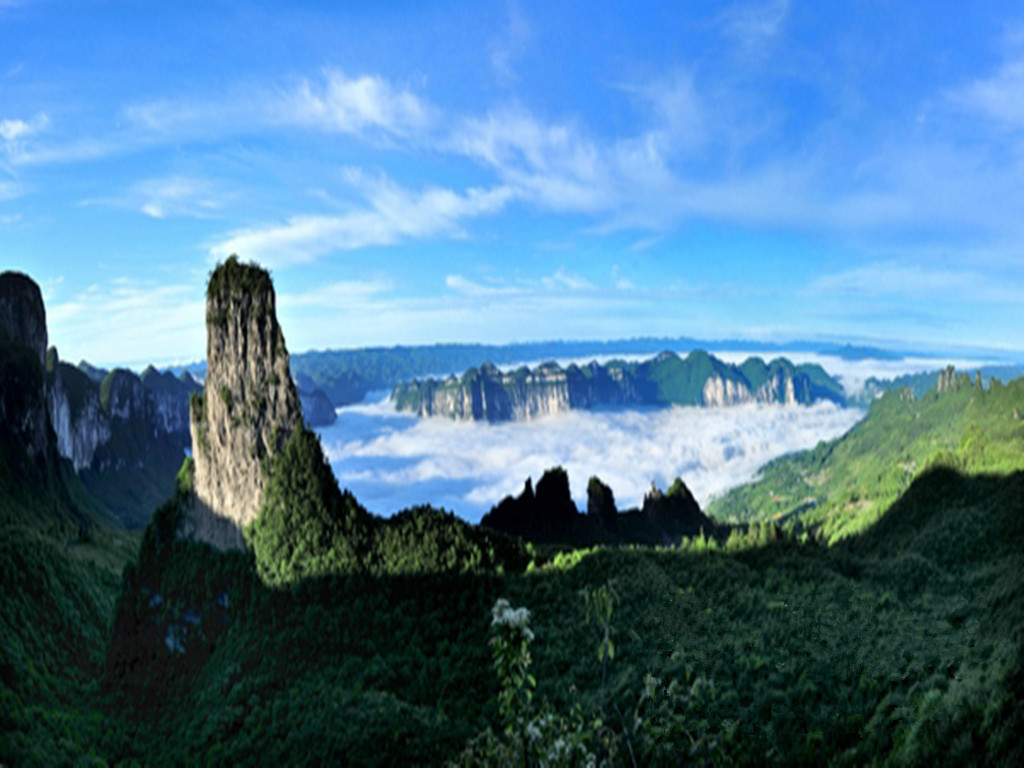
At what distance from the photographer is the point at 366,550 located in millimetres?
78625

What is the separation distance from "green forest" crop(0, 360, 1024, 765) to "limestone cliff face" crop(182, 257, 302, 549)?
11.9 feet

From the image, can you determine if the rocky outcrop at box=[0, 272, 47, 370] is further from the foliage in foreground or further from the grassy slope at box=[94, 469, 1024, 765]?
the grassy slope at box=[94, 469, 1024, 765]

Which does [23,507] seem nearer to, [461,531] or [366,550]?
[366,550]

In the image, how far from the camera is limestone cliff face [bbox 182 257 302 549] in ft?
282

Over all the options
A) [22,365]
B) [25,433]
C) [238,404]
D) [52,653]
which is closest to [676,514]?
[238,404]

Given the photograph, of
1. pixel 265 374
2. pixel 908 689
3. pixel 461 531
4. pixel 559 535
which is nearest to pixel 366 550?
pixel 461 531

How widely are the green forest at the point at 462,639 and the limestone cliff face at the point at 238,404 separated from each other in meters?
3.63

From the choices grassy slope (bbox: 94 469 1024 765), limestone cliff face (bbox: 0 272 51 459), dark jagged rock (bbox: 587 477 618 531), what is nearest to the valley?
grassy slope (bbox: 94 469 1024 765)

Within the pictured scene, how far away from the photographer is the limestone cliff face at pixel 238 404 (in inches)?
3378

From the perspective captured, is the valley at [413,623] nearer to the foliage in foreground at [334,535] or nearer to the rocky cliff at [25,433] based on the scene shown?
the foliage in foreground at [334,535]

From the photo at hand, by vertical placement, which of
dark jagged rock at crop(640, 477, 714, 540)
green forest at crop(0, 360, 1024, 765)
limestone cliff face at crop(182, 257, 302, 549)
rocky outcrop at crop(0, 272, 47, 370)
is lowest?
dark jagged rock at crop(640, 477, 714, 540)

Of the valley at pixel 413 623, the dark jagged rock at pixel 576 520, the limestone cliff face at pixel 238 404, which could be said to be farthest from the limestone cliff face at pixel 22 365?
the dark jagged rock at pixel 576 520

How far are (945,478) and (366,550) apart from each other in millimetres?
103240

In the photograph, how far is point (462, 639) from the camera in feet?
225
